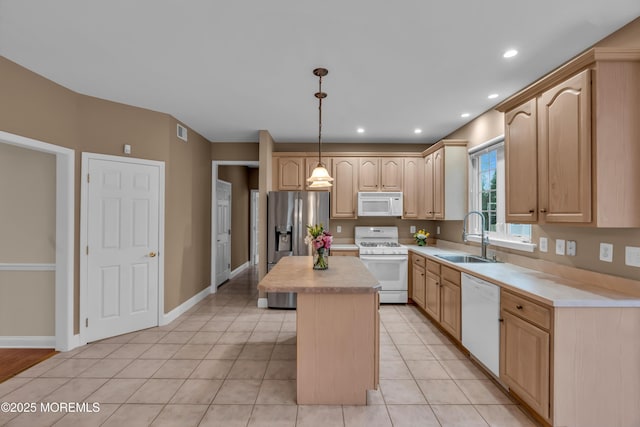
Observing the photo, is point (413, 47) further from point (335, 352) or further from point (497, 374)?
point (497, 374)

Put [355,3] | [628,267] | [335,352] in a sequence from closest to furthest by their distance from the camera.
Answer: [355,3]
[628,267]
[335,352]

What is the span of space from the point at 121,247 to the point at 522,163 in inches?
162

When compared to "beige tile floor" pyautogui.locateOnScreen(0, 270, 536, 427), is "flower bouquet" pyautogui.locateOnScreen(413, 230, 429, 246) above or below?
above

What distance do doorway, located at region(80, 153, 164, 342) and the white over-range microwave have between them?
2894mm

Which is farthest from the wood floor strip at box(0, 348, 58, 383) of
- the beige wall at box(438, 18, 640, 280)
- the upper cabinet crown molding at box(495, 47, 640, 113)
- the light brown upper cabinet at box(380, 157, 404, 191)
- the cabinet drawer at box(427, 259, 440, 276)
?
the upper cabinet crown molding at box(495, 47, 640, 113)

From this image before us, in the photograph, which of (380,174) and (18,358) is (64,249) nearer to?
(18,358)

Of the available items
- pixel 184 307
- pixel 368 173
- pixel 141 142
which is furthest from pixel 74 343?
pixel 368 173

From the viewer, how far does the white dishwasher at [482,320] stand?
2385 mm

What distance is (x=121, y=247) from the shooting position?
3.46 metres

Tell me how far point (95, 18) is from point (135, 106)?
1775 mm

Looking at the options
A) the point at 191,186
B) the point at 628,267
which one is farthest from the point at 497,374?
the point at 191,186

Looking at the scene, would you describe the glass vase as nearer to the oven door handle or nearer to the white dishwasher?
the white dishwasher

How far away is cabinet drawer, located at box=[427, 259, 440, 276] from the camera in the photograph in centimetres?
357

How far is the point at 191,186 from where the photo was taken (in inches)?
179
